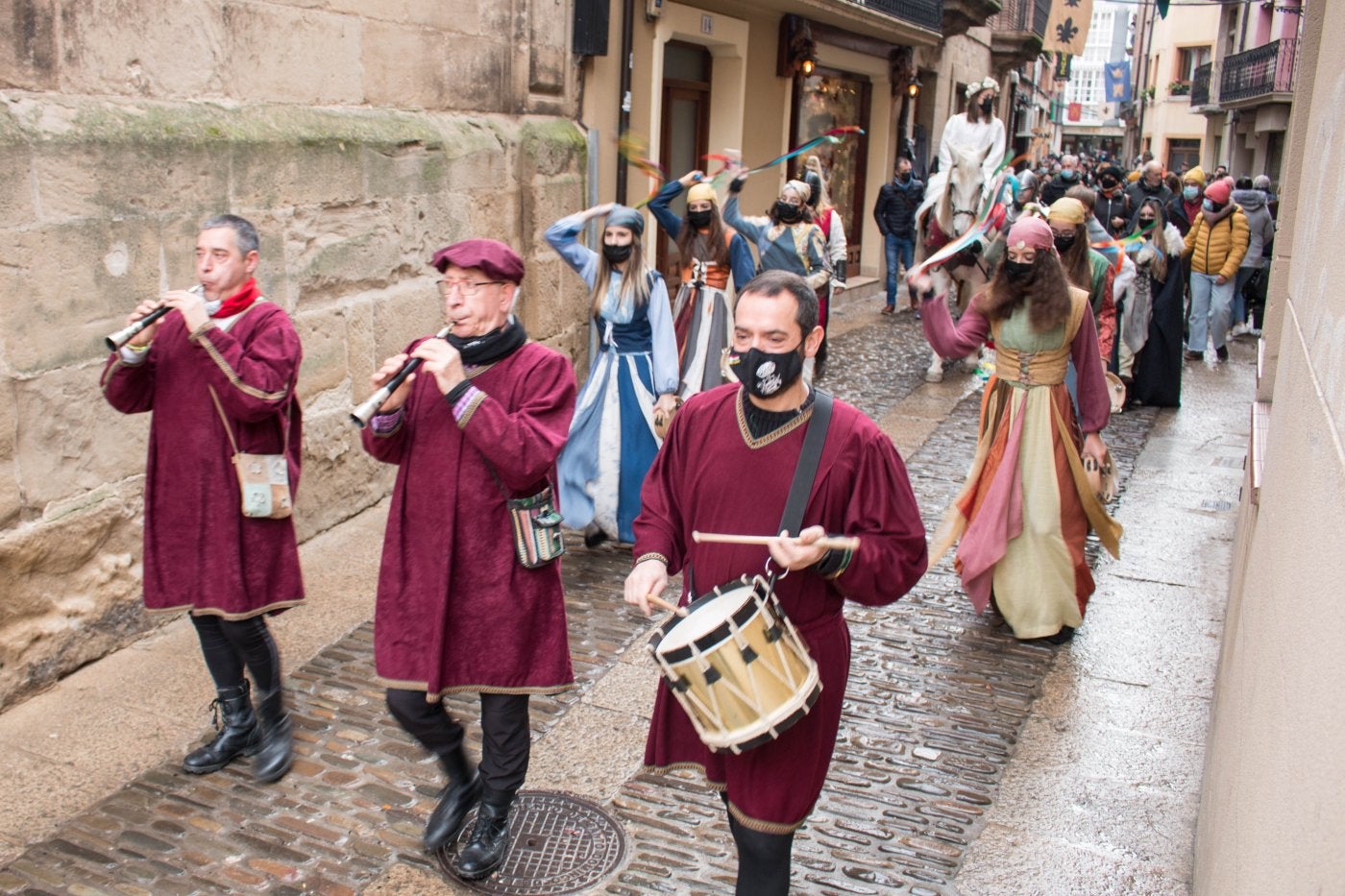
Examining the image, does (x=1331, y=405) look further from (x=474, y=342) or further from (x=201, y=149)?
(x=201, y=149)

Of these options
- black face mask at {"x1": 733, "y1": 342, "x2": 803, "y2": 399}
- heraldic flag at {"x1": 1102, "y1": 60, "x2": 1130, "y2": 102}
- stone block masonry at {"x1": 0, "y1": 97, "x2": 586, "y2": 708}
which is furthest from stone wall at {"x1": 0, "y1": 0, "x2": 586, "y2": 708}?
heraldic flag at {"x1": 1102, "y1": 60, "x2": 1130, "y2": 102}

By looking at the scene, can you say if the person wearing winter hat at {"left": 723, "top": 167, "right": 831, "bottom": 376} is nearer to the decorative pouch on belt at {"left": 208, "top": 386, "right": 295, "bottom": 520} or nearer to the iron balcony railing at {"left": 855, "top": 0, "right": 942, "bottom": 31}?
the iron balcony railing at {"left": 855, "top": 0, "right": 942, "bottom": 31}

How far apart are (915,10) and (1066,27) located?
29.0 ft

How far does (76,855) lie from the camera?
145 inches

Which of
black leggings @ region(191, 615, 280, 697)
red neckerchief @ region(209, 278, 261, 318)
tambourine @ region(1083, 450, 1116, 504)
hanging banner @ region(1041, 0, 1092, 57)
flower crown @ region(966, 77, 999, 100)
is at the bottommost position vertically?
black leggings @ region(191, 615, 280, 697)

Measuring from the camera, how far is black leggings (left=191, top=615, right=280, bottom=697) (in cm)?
408

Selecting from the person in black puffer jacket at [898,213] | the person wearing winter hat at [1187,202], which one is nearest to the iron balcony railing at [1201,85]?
the person wearing winter hat at [1187,202]

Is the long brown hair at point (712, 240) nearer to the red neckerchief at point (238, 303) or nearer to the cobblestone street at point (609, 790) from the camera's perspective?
the cobblestone street at point (609, 790)

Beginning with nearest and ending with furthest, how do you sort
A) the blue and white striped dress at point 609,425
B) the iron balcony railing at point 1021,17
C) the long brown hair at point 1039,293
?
the long brown hair at point 1039,293
the blue and white striped dress at point 609,425
the iron balcony railing at point 1021,17

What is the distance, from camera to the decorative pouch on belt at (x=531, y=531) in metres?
3.47

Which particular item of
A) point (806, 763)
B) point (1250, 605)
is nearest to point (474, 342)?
point (806, 763)

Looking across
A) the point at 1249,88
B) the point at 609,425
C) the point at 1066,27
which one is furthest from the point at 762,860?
the point at 1249,88

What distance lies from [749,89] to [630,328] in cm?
738

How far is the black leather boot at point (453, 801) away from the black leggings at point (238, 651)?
31.6 inches
